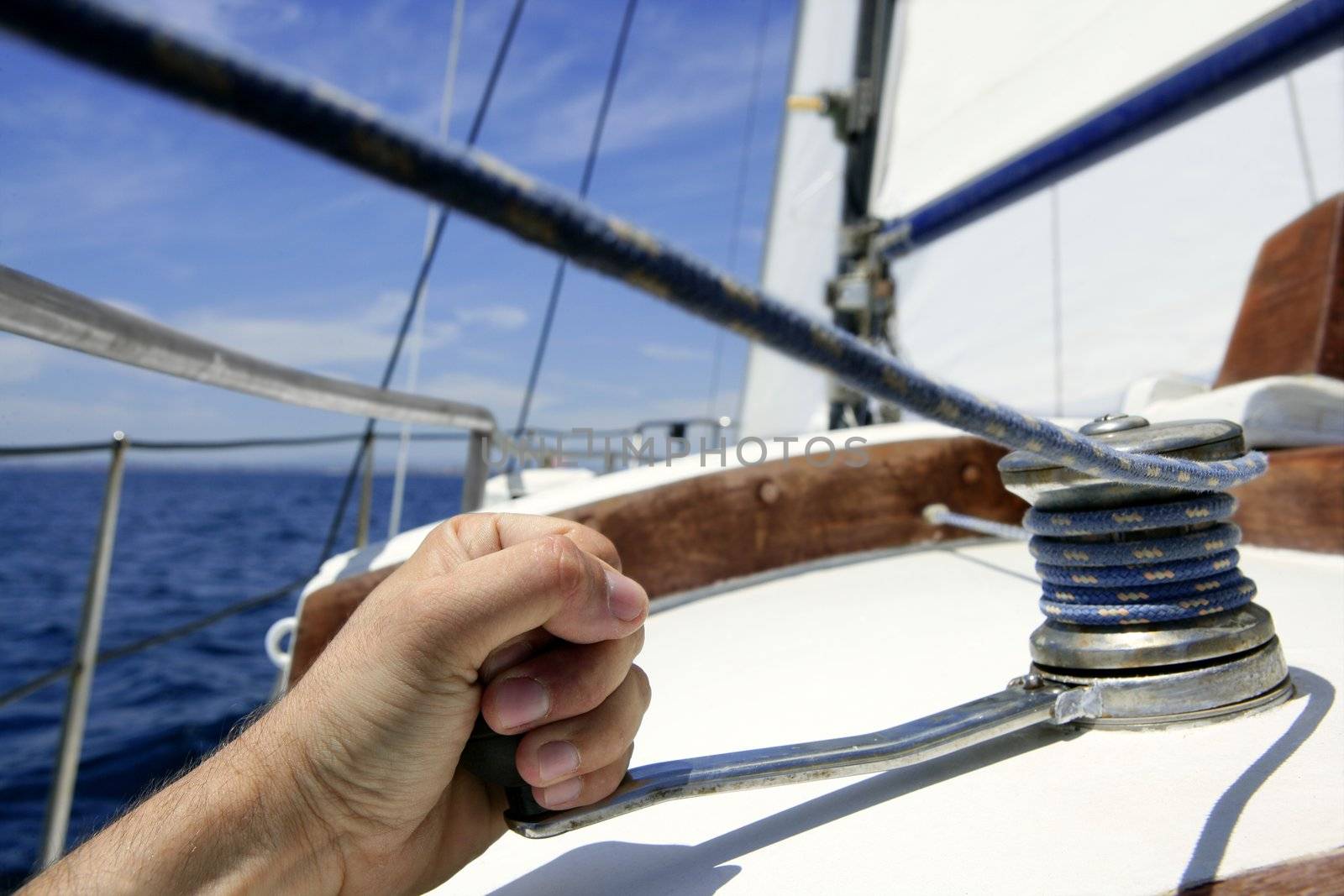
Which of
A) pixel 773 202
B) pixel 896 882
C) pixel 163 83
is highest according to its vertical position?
pixel 773 202

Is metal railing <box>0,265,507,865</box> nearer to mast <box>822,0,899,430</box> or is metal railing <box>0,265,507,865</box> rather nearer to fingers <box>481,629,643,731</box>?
fingers <box>481,629,643,731</box>

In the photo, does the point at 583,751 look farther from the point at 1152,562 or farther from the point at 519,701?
the point at 1152,562

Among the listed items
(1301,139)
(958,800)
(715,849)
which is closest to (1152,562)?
(958,800)

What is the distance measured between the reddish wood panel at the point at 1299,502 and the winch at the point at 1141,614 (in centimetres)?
45

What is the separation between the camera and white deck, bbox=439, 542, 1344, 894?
0.45 meters

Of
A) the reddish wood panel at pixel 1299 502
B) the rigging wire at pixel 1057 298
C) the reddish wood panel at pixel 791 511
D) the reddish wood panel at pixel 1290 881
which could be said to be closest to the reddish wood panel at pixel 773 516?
the reddish wood panel at pixel 791 511

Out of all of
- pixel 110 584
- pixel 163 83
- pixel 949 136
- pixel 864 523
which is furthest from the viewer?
pixel 110 584

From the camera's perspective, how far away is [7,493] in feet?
84.1

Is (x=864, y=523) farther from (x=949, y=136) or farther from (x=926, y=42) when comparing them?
(x=926, y=42)

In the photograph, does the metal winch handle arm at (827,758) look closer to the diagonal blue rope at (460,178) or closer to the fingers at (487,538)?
the fingers at (487,538)

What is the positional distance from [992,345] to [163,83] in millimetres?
2417

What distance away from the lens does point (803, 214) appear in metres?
3.76

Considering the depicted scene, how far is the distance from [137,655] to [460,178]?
5655 mm

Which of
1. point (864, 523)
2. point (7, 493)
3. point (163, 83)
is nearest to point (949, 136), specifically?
point (864, 523)
